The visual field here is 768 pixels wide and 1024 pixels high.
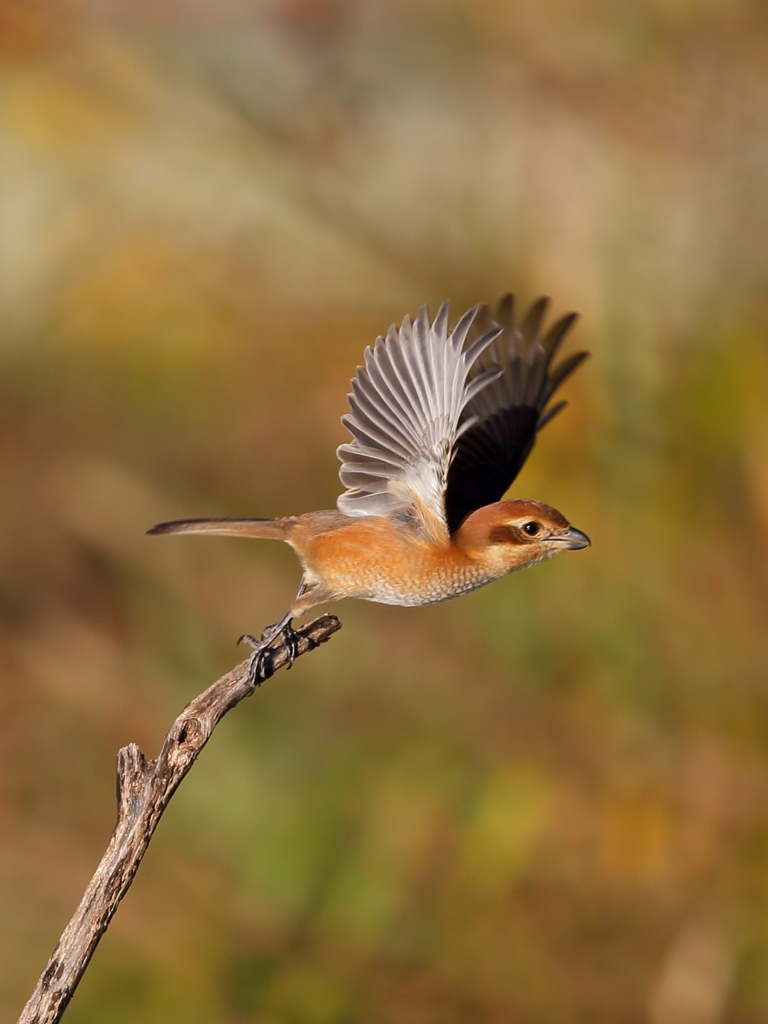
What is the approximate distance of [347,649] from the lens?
6414 mm

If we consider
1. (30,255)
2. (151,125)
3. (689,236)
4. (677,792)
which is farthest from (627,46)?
(677,792)

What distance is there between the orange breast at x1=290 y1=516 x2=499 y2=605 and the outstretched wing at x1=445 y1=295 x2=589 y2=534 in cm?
54

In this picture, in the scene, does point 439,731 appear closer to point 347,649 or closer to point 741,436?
point 347,649

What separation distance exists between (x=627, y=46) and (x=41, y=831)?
6175 millimetres

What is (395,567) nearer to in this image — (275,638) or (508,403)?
(275,638)

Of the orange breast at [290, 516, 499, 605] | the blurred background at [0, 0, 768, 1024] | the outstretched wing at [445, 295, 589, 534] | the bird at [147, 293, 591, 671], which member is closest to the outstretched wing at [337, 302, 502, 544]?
the bird at [147, 293, 591, 671]

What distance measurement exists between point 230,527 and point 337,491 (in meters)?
3.44

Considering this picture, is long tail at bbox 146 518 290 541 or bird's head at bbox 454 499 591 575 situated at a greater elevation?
long tail at bbox 146 518 290 541

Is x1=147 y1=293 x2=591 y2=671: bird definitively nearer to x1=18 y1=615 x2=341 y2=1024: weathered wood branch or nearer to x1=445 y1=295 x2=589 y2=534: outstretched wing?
x1=445 y1=295 x2=589 y2=534: outstretched wing

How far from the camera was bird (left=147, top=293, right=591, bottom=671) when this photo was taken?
9.89 feet

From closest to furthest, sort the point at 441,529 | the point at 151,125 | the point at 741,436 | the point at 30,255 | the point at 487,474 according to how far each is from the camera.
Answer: the point at 441,529 < the point at 487,474 < the point at 741,436 < the point at 30,255 < the point at 151,125

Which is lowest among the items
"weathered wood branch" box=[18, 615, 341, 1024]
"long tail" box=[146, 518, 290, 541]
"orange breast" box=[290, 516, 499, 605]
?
"weathered wood branch" box=[18, 615, 341, 1024]

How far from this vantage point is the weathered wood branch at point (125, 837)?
223 centimetres

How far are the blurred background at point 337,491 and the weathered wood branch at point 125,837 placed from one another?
305 centimetres
